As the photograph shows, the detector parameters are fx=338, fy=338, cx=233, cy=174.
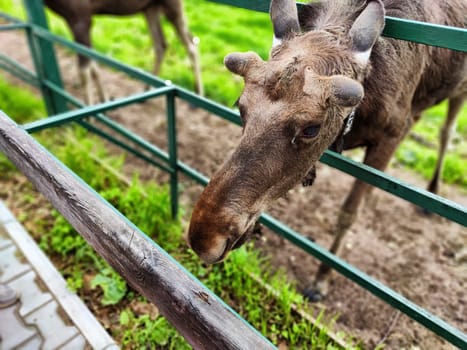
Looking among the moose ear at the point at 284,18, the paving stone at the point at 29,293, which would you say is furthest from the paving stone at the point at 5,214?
the moose ear at the point at 284,18

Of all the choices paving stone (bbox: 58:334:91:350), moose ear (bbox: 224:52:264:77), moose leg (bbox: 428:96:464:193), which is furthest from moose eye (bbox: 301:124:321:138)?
moose leg (bbox: 428:96:464:193)

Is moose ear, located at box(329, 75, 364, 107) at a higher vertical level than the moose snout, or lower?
higher

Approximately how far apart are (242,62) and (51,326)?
2.33 meters

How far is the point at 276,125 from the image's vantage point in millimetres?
1584

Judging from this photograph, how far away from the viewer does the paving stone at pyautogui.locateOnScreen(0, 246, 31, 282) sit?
112 inches

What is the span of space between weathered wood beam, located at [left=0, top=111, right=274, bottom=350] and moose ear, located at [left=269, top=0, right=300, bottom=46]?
133cm

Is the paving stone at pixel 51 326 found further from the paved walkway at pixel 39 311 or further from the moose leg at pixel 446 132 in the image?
the moose leg at pixel 446 132

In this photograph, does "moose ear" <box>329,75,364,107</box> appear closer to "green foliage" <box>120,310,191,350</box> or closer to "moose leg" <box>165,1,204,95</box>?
"green foliage" <box>120,310,191,350</box>

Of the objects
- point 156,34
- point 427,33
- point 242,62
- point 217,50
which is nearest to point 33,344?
point 242,62

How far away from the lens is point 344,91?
5.05ft

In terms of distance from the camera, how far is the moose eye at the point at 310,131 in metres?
1.62

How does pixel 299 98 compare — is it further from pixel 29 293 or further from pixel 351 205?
pixel 29 293

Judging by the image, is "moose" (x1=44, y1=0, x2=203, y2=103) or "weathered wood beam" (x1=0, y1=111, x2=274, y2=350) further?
"moose" (x1=44, y1=0, x2=203, y2=103)

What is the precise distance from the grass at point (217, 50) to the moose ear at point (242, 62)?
4007 mm
